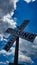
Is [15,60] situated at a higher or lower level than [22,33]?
lower

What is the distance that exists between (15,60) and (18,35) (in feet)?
12.8

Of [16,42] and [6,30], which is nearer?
[16,42]

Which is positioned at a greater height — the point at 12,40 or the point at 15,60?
the point at 12,40

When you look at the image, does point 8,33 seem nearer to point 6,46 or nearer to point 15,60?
point 6,46

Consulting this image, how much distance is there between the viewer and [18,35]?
32250mm

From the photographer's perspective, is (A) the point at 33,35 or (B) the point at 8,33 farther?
(B) the point at 8,33

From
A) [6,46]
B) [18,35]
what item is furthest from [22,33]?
[6,46]

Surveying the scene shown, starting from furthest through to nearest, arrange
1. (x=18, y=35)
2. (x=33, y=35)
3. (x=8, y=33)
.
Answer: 1. (x=8, y=33)
2. (x=18, y=35)
3. (x=33, y=35)

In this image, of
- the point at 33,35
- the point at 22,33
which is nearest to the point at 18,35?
the point at 22,33

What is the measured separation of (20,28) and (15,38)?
199 cm

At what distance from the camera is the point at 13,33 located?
33344mm

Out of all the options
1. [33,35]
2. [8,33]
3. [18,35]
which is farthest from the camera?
[8,33]

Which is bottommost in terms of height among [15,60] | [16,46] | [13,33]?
[15,60]

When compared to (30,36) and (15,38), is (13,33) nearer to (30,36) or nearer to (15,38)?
(15,38)
